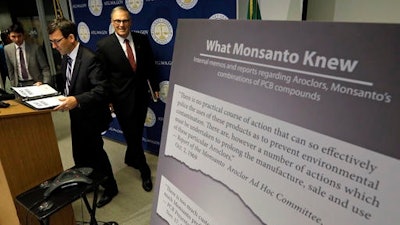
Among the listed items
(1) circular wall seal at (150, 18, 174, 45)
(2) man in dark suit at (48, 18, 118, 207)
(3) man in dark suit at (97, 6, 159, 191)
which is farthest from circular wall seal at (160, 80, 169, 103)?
(2) man in dark suit at (48, 18, 118, 207)

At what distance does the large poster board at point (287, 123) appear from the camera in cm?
56

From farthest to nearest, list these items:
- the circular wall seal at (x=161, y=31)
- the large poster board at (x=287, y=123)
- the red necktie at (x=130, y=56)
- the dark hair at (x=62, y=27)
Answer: the circular wall seal at (x=161, y=31) < the red necktie at (x=130, y=56) < the dark hair at (x=62, y=27) < the large poster board at (x=287, y=123)

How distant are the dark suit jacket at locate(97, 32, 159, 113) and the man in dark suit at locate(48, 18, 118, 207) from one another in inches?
14.7

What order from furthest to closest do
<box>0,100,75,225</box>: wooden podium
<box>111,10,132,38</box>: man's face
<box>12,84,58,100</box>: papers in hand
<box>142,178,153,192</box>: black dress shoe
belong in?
1. <box>142,178,153,192</box>: black dress shoe
2. <box>111,10,132,38</box>: man's face
3. <box>12,84,58,100</box>: papers in hand
4. <box>0,100,75,225</box>: wooden podium

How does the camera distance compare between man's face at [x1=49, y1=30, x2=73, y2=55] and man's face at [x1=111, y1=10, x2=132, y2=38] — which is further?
man's face at [x1=111, y1=10, x2=132, y2=38]

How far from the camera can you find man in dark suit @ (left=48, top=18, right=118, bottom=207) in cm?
196

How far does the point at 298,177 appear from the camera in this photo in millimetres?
685

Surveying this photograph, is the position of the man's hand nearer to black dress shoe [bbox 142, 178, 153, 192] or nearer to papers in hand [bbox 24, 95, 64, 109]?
papers in hand [bbox 24, 95, 64, 109]

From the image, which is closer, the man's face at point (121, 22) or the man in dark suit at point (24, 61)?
the man's face at point (121, 22)

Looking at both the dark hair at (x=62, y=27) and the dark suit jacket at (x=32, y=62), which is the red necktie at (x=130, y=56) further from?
the dark suit jacket at (x=32, y=62)

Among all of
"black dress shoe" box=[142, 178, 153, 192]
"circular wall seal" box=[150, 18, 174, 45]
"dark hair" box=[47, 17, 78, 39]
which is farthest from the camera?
"circular wall seal" box=[150, 18, 174, 45]

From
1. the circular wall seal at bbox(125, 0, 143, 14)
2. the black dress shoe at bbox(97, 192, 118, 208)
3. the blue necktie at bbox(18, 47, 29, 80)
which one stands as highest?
the circular wall seal at bbox(125, 0, 143, 14)

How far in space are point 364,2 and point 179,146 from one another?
1709 mm

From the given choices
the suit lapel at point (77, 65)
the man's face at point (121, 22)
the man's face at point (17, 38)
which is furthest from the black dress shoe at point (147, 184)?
the man's face at point (17, 38)
